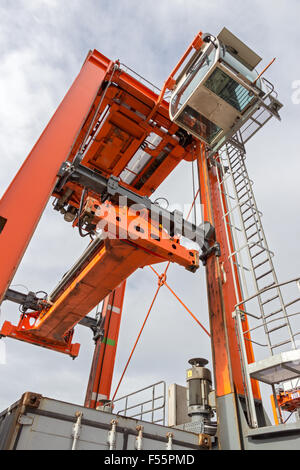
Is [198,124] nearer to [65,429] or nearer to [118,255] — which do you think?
[118,255]

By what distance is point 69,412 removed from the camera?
3.61 m

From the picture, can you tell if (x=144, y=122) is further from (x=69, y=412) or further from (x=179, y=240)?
(x=69, y=412)

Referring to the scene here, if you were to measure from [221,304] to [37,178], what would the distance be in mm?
3924

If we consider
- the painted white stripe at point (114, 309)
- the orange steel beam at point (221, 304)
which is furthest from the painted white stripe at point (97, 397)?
the orange steel beam at point (221, 304)

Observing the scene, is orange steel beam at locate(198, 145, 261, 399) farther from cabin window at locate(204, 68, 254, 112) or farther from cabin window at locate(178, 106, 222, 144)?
cabin window at locate(204, 68, 254, 112)

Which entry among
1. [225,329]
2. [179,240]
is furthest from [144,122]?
[225,329]

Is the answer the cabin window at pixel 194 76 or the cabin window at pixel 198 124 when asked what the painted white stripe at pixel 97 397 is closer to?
the cabin window at pixel 198 124

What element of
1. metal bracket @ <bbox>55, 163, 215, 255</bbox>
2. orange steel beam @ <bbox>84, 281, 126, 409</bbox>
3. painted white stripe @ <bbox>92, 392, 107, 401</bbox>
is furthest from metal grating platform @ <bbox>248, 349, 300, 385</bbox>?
painted white stripe @ <bbox>92, 392, 107, 401</bbox>

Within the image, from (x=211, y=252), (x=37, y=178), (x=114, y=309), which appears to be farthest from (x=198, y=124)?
(x=114, y=309)

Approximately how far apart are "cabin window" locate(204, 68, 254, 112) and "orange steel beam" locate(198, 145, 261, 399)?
186 centimetres

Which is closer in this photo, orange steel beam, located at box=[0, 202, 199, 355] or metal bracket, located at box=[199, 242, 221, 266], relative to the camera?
orange steel beam, located at box=[0, 202, 199, 355]

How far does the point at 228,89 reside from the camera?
624 centimetres

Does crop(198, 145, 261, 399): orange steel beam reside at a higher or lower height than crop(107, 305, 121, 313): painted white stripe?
lower

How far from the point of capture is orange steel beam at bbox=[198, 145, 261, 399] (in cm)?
523
